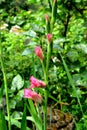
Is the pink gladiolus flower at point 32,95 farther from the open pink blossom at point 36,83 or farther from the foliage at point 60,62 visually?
the foliage at point 60,62

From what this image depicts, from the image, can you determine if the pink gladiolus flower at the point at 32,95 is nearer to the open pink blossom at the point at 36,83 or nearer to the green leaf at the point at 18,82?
the open pink blossom at the point at 36,83

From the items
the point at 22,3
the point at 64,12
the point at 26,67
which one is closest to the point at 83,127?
the point at 26,67

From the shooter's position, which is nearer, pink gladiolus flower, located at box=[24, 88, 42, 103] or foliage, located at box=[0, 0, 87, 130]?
pink gladiolus flower, located at box=[24, 88, 42, 103]

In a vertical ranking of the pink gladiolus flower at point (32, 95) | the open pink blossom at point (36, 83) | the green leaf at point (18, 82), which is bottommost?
the green leaf at point (18, 82)

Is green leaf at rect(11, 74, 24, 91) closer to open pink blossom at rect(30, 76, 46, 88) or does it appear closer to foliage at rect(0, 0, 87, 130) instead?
foliage at rect(0, 0, 87, 130)

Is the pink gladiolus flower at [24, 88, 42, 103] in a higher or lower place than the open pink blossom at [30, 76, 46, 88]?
lower

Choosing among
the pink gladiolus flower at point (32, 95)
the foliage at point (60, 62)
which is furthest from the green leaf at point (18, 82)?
the pink gladiolus flower at point (32, 95)

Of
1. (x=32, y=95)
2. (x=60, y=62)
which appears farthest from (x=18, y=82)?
(x=32, y=95)

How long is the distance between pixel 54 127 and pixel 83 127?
190mm

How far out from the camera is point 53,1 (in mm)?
1213

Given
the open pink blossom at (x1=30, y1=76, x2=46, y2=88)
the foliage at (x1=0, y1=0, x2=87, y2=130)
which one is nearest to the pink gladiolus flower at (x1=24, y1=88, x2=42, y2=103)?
the open pink blossom at (x1=30, y1=76, x2=46, y2=88)

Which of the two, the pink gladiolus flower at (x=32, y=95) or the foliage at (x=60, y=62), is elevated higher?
the pink gladiolus flower at (x=32, y=95)

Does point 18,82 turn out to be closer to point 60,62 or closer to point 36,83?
point 60,62

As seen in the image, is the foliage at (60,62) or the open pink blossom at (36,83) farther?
the foliage at (60,62)
